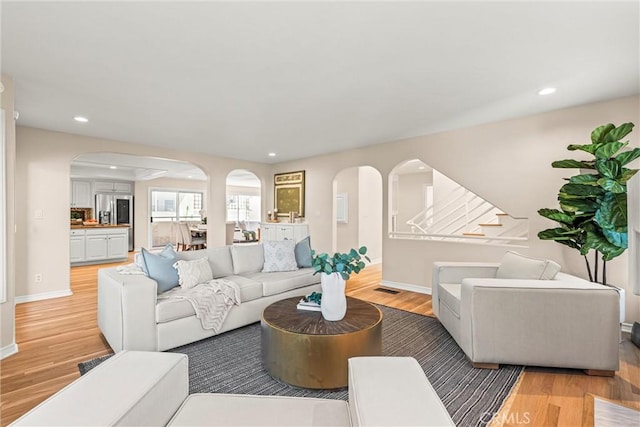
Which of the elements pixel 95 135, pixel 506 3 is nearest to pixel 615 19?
pixel 506 3

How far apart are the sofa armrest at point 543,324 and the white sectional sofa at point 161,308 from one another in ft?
→ 6.70

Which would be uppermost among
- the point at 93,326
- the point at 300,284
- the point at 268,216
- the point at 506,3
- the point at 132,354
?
the point at 506,3

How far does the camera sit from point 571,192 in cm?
272

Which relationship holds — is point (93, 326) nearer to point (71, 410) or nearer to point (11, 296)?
point (11, 296)

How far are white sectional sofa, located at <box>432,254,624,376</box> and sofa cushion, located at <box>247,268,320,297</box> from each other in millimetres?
1868

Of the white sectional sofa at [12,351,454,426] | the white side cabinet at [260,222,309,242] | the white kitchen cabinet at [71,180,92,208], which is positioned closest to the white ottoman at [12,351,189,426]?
the white sectional sofa at [12,351,454,426]

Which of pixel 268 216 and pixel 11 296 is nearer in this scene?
pixel 11 296

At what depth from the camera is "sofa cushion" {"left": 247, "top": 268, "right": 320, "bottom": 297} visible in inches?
131

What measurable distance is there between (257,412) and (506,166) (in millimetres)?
3918

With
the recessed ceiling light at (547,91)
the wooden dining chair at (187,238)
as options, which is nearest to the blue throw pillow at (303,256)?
the recessed ceiling light at (547,91)

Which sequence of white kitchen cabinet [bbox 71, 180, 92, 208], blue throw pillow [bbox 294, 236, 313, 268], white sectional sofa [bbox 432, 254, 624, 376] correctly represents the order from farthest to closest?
white kitchen cabinet [bbox 71, 180, 92, 208]
blue throw pillow [bbox 294, 236, 313, 268]
white sectional sofa [bbox 432, 254, 624, 376]

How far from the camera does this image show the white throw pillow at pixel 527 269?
2.53 meters

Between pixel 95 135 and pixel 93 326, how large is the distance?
115 inches

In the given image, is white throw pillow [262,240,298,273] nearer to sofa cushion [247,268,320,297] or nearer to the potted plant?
→ sofa cushion [247,268,320,297]
